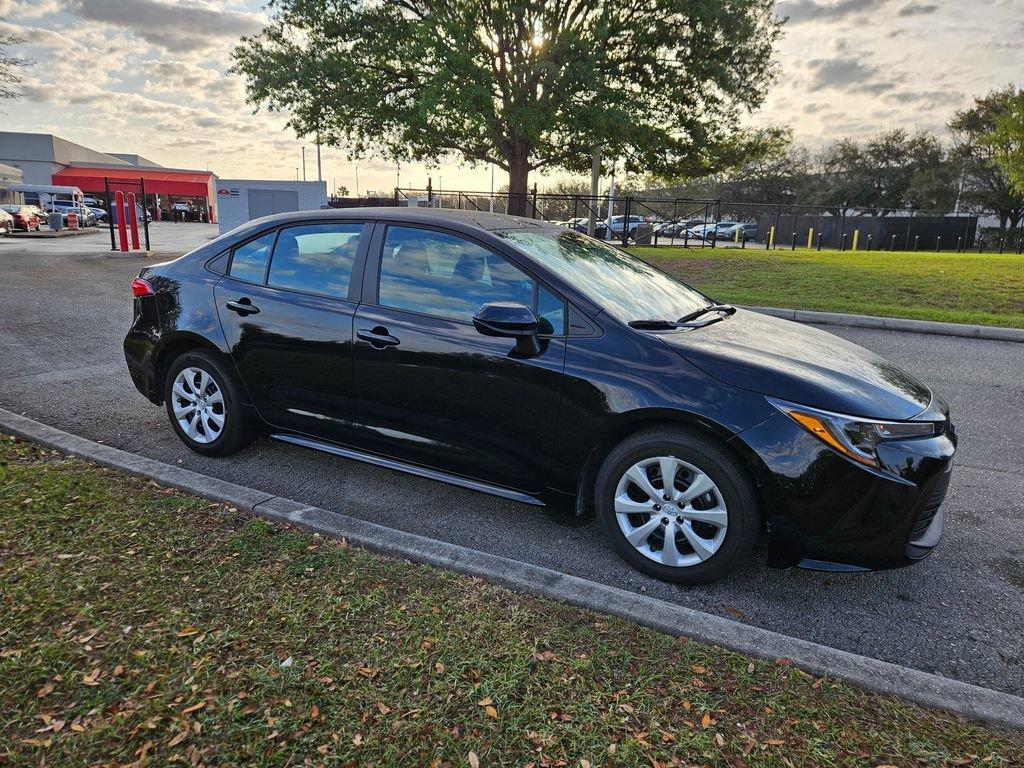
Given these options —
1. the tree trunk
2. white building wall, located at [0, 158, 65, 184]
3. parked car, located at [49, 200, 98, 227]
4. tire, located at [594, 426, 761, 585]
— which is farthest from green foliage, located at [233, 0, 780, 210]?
white building wall, located at [0, 158, 65, 184]

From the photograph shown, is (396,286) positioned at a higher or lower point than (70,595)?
higher

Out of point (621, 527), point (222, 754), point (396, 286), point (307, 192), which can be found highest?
point (307, 192)

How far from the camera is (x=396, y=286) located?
3.87m

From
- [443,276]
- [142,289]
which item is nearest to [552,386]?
[443,276]

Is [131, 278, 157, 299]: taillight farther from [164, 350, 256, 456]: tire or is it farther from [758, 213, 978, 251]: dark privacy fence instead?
[758, 213, 978, 251]: dark privacy fence

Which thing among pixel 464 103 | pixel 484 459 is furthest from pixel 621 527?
pixel 464 103

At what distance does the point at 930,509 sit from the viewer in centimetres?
300

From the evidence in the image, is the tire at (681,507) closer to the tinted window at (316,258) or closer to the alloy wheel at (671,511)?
the alloy wheel at (671,511)

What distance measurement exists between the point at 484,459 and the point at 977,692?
86.8 inches

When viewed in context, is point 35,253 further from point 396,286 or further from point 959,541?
point 959,541

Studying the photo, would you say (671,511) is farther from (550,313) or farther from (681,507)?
(550,313)

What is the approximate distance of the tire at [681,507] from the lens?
9.86 ft

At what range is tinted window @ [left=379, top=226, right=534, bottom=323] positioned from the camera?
3625 mm

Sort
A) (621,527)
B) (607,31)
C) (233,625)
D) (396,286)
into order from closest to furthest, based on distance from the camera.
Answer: (233,625) → (621,527) → (396,286) → (607,31)
